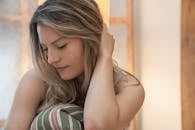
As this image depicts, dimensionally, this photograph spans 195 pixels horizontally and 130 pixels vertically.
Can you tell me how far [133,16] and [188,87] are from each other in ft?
1.67

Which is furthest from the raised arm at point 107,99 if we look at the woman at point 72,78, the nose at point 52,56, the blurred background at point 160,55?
the blurred background at point 160,55

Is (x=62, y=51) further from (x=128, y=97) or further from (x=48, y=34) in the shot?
(x=128, y=97)

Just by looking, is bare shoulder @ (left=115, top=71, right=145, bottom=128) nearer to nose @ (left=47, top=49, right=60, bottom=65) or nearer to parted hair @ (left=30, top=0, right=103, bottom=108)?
parted hair @ (left=30, top=0, right=103, bottom=108)

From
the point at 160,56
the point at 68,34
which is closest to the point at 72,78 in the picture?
the point at 68,34

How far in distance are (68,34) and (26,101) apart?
0.90ft

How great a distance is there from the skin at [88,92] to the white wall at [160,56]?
75 cm

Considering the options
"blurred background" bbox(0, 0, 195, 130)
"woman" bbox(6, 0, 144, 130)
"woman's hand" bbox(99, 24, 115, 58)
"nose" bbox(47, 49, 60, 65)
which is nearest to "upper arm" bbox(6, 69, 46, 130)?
"woman" bbox(6, 0, 144, 130)

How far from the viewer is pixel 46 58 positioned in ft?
4.01

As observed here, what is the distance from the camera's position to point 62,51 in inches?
45.7

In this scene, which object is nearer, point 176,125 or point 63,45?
point 63,45

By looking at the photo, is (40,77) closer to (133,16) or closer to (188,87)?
(133,16)

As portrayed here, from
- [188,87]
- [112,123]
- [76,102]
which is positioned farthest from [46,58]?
[188,87]

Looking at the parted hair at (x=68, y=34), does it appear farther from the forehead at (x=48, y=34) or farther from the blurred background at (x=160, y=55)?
the blurred background at (x=160, y=55)

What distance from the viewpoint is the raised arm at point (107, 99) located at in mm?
1146
